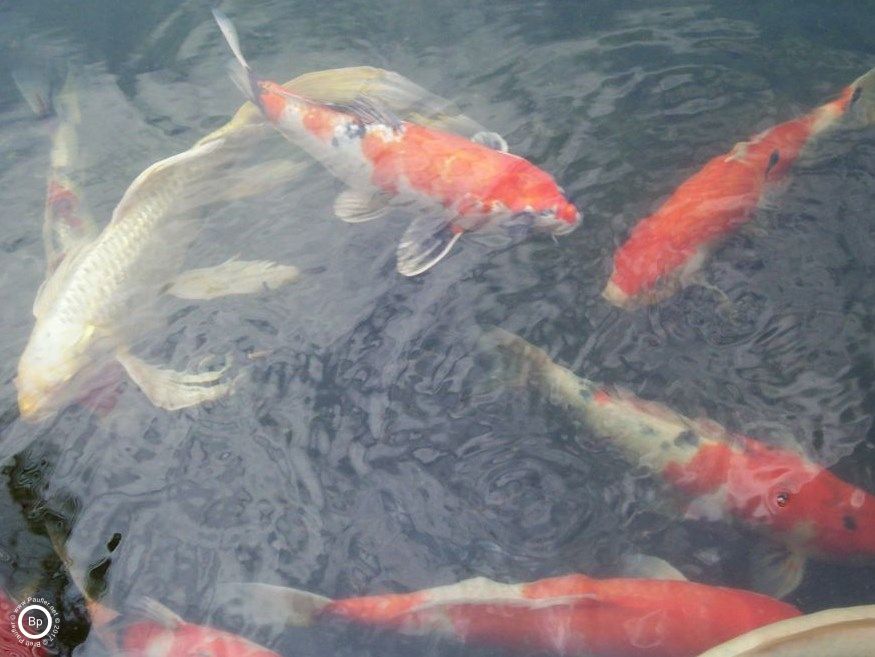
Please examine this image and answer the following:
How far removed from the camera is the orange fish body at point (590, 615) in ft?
6.53

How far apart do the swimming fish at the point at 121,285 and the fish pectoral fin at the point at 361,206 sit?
0.98ft

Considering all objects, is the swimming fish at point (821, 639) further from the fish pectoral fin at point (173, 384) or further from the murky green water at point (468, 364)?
the fish pectoral fin at point (173, 384)

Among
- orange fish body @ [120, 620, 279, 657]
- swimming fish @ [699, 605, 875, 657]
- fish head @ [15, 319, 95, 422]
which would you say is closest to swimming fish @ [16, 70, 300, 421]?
fish head @ [15, 319, 95, 422]

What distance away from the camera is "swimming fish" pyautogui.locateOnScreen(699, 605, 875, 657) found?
170 cm

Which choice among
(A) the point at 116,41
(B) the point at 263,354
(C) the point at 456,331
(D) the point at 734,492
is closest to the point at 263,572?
(B) the point at 263,354

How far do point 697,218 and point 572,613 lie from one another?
139cm

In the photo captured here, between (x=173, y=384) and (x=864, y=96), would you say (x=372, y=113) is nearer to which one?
(x=173, y=384)

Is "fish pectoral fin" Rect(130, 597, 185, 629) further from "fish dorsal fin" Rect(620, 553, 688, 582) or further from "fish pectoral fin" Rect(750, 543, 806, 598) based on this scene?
"fish pectoral fin" Rect(750, 543, 806, 598)

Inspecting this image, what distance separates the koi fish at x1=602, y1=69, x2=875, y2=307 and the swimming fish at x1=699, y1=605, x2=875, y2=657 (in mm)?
1252

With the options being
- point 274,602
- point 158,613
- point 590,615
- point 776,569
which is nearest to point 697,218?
point 776,569

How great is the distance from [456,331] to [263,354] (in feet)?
2.25

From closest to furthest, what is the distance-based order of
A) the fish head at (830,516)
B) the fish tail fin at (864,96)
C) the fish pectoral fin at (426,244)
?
the fish head at (830,516), the fish pectoral fin at (426,244), the fish tail fin at (864,96)

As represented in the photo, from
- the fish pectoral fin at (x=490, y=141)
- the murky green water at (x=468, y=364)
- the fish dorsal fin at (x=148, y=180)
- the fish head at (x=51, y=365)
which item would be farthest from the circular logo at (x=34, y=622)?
the fish pectoral fin at (x=490, y=141)

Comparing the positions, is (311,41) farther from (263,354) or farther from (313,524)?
(313,524)
